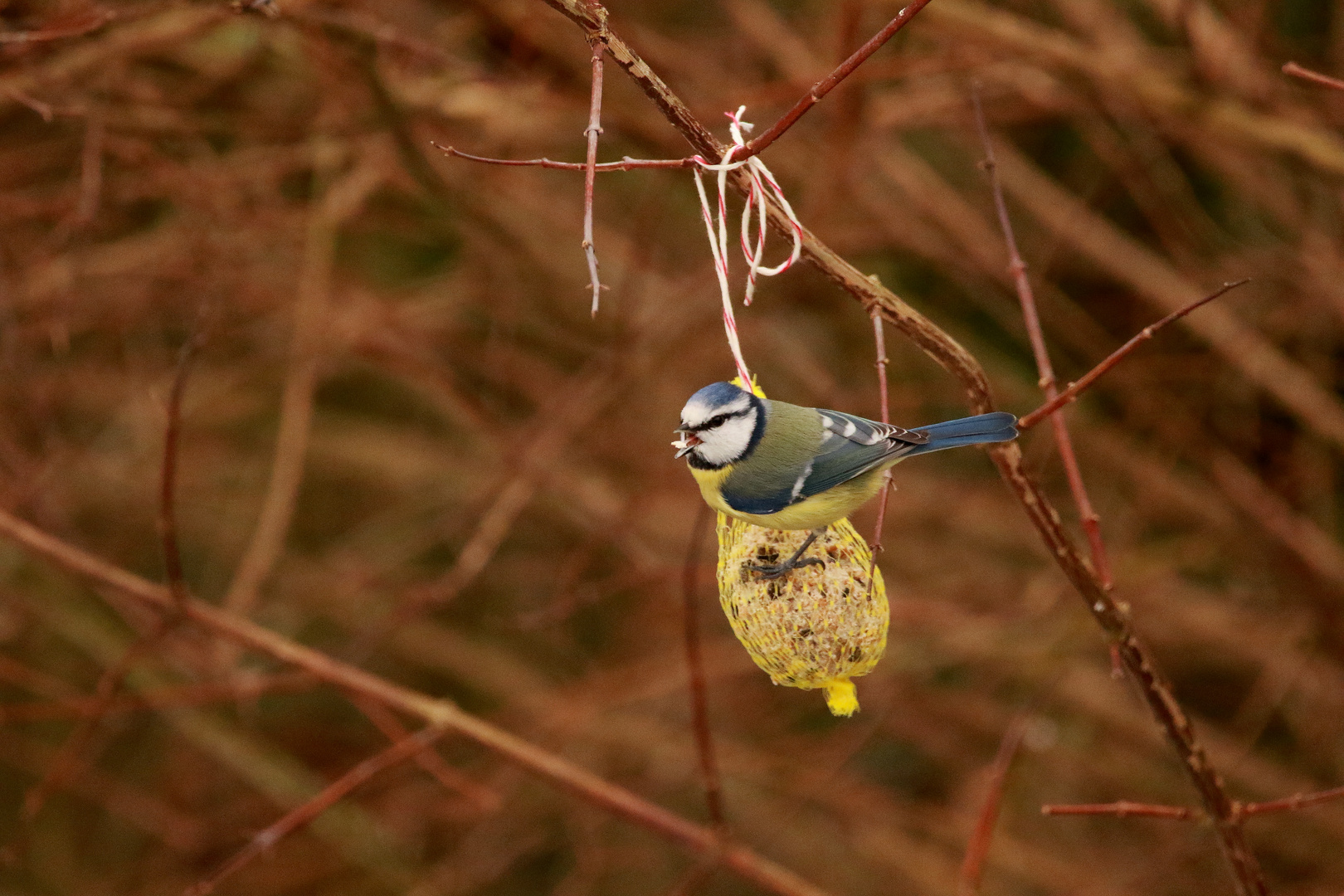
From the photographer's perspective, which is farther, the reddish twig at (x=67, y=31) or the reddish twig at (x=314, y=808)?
the reddish twig at (x=314, y=808)

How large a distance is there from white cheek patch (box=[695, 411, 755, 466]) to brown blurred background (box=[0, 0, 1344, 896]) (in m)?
0.93

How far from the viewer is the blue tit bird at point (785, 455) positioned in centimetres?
221

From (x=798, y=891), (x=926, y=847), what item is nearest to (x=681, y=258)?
(x=926, y=847)

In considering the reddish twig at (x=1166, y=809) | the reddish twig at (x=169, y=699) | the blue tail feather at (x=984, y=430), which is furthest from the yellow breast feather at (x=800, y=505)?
the reddish twig at (x=169, y=699)

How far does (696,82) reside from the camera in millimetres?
4078

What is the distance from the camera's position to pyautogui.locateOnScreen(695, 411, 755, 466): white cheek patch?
2.29 m

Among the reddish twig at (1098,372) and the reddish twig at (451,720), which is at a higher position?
the reddish twig at (1098,372)

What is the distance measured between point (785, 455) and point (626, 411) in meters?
2.76

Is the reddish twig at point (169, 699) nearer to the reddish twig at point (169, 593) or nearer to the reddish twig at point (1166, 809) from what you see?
the reddish twig at point (169, 593)

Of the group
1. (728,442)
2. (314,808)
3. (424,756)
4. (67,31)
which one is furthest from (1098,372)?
(67,31)

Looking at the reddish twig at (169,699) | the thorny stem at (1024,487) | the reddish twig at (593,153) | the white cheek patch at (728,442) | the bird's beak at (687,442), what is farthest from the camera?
the reddish twig at (169,699)

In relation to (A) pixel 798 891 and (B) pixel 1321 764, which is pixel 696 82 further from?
(B) pixel 1321 764

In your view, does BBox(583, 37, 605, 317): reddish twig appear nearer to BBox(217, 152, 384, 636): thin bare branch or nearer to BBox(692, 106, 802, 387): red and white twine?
BBox(692, 106, 802, 387): red and white twine

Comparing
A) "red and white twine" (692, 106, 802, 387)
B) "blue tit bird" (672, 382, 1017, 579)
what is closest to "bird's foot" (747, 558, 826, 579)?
"blue tit bird" (672, 382, 1017, 579)
